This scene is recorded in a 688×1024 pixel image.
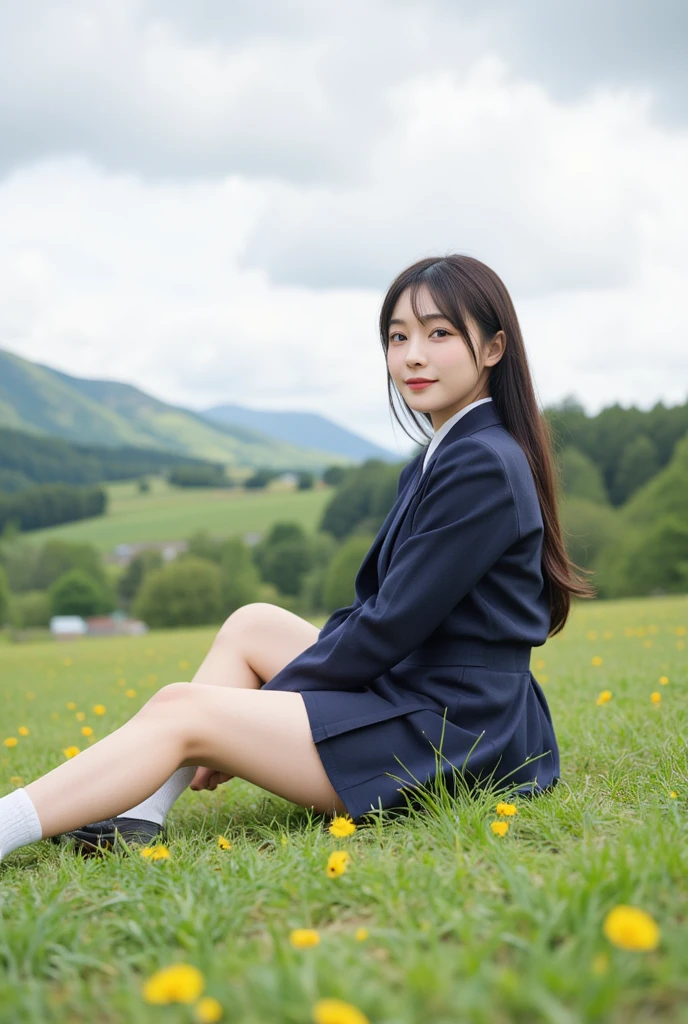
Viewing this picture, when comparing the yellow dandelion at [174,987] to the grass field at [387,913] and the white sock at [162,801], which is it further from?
the white sock at [162,801]

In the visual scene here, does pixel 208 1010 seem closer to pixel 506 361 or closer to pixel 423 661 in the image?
pixel 423 661

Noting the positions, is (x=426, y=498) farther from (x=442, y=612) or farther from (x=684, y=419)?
(x=684, y=419)

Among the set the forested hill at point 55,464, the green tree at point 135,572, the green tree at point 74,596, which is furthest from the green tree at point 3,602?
the forested hill at point 55,464

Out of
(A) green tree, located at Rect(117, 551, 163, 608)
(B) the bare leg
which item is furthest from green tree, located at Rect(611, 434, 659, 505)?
(B) the bare leg

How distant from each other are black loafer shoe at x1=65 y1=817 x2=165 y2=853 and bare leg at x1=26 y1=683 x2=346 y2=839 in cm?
17

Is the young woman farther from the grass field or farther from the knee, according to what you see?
the knee

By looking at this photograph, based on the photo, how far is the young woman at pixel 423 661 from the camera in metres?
2.84

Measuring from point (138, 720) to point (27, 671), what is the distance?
36.5 ft

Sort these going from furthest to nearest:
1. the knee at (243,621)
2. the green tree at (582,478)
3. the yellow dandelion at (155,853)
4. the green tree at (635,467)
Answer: the green tree at (635,467) < the green tree at (582,478) < the knee at (243,621) < the yellow dandelion at (155,853)

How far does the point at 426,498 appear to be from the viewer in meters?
3.05

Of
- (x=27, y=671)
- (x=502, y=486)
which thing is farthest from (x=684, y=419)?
(x=502, y=486)

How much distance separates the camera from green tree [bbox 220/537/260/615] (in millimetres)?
59688

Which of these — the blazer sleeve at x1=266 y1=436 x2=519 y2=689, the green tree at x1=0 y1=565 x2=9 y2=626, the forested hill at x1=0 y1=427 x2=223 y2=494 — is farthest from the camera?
the forested hill at x1=0 y1=427 x2=223 y2=494

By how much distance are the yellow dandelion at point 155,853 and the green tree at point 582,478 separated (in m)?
56.6
